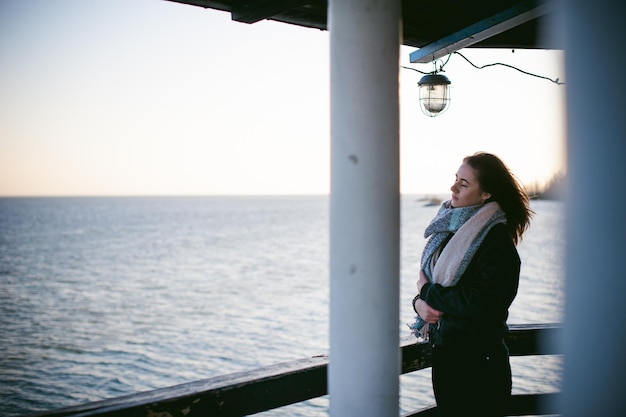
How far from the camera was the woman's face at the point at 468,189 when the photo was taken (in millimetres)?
2277

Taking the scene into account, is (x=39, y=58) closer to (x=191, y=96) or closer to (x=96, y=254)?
(x=191, y=96)

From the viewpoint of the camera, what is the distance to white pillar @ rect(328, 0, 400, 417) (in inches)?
60.7

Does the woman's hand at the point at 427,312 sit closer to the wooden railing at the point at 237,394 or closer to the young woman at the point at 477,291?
the young woman at the point at 477,291

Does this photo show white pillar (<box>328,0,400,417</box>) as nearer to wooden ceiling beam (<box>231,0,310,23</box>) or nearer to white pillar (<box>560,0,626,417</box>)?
white pillar (<box>560,0,626,417</box>)

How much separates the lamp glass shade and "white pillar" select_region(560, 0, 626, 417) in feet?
11.2

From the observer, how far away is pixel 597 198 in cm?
111

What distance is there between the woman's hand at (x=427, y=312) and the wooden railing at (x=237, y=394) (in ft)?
1.02

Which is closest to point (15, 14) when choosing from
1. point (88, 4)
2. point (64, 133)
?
point (88, 4)

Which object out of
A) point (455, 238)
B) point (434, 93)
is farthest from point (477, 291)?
point (434, 93)

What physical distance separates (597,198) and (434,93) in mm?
3558

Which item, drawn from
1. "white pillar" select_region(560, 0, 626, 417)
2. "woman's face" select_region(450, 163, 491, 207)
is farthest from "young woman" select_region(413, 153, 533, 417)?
"white pillar" select_region(560, 0, 626, 417)

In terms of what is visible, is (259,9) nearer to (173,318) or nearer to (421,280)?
(421,280)

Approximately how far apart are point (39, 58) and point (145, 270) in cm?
3660

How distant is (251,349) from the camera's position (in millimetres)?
15922
